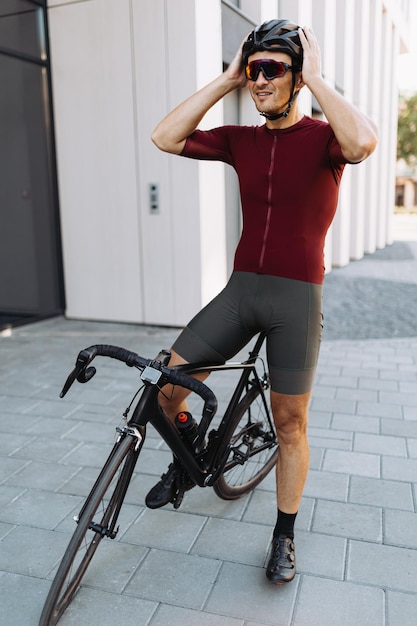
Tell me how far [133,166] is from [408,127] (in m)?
39.9

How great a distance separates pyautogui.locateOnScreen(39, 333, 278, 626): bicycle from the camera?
216cm

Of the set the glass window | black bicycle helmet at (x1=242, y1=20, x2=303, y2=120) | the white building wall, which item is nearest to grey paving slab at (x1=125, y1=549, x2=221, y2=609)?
black bicycle helmet at (x1=242, y1=20, x2=303, y2=120)

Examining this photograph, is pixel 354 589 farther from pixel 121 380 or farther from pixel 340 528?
pixel 121 380

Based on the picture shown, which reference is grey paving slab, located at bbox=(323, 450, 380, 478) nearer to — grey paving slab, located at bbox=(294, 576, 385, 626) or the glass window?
grey paving slab, located at bbox=(294, 576, 385, 626)

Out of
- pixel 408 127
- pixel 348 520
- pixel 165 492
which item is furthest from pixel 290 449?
pixel 408 127

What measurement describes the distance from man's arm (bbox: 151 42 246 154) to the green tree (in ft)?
142

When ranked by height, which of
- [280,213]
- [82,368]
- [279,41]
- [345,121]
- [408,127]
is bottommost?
[82,368]

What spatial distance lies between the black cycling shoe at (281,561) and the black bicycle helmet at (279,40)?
187 cm

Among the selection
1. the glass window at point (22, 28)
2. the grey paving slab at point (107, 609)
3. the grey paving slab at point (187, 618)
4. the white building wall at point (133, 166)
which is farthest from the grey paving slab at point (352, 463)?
the glass window at point (22, 28)

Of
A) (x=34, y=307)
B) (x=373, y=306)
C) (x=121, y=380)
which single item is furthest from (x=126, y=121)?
(x=373, y=306)

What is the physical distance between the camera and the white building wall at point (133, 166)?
6633mm

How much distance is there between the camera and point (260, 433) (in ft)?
10.3

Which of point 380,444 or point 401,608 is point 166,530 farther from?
point 380,444

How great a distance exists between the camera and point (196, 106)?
2.39 m
